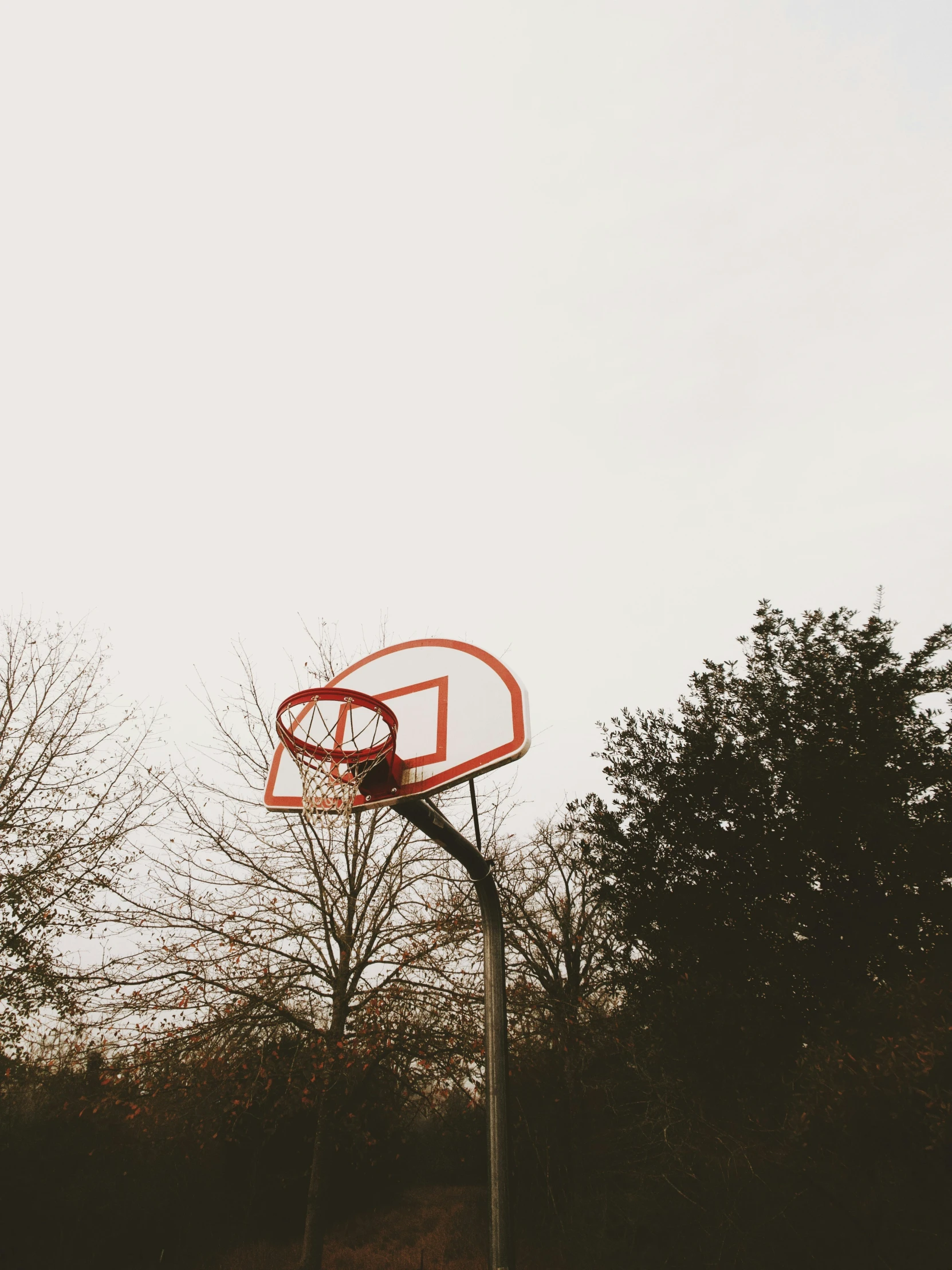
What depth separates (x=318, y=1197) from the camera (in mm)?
8602

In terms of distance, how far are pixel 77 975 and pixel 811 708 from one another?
36.5 feet

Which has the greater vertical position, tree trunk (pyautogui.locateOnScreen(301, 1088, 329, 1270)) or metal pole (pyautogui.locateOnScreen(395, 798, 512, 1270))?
metal pole (pyautogui.locateOnScreen(395, 798, 512, 1270))

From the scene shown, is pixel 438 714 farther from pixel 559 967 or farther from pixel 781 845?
pixel 559 967

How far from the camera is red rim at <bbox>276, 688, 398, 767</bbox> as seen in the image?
4.32 metres

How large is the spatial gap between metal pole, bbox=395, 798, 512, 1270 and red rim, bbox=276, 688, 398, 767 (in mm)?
452

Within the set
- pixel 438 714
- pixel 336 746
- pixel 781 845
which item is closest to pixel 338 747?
pixel 336 746

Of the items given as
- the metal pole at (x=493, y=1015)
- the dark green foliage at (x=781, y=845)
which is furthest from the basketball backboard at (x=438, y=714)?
the dark green foliage at (x=781, y=845)

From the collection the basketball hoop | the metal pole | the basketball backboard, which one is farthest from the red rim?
the metal pole

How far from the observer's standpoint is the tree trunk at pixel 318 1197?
27.7 ft

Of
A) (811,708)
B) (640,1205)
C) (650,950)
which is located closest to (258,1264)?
(640,1205)

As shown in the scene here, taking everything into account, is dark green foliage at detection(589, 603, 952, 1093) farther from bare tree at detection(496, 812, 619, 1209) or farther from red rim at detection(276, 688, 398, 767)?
red rim at detection(276, 688, 398, 767)

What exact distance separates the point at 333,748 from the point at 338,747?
0.17ft

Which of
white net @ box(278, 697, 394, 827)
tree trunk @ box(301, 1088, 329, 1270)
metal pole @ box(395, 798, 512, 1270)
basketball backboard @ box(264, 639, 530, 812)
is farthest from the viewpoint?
tree trunk @ box(301, 1088, 329, 1270)

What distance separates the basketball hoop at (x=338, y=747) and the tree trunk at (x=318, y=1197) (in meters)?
6.21
